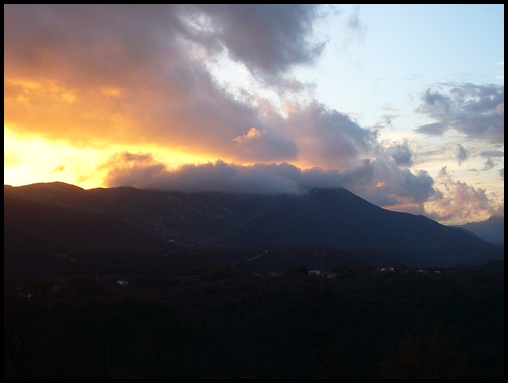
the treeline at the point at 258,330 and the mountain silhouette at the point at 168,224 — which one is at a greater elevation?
the mountain silhouette at the point at 168,224

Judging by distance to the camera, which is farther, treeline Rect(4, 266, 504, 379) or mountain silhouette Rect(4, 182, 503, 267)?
mountain silhouette Rect(4, 182, 503, 267)

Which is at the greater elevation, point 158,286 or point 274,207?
point 274,207

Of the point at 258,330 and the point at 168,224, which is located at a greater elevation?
the point at 168,224

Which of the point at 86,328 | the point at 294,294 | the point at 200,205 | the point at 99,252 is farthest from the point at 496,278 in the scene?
the point at 200,205

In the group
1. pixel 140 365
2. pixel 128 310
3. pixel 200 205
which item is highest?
pixel 200 205

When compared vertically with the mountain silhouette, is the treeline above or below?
below

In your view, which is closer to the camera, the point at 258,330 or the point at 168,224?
the point at 258,330

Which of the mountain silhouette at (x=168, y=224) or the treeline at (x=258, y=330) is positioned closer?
the treeline at (x=258, y=330)

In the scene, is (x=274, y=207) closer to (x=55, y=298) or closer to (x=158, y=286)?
(x=158, y=286)
